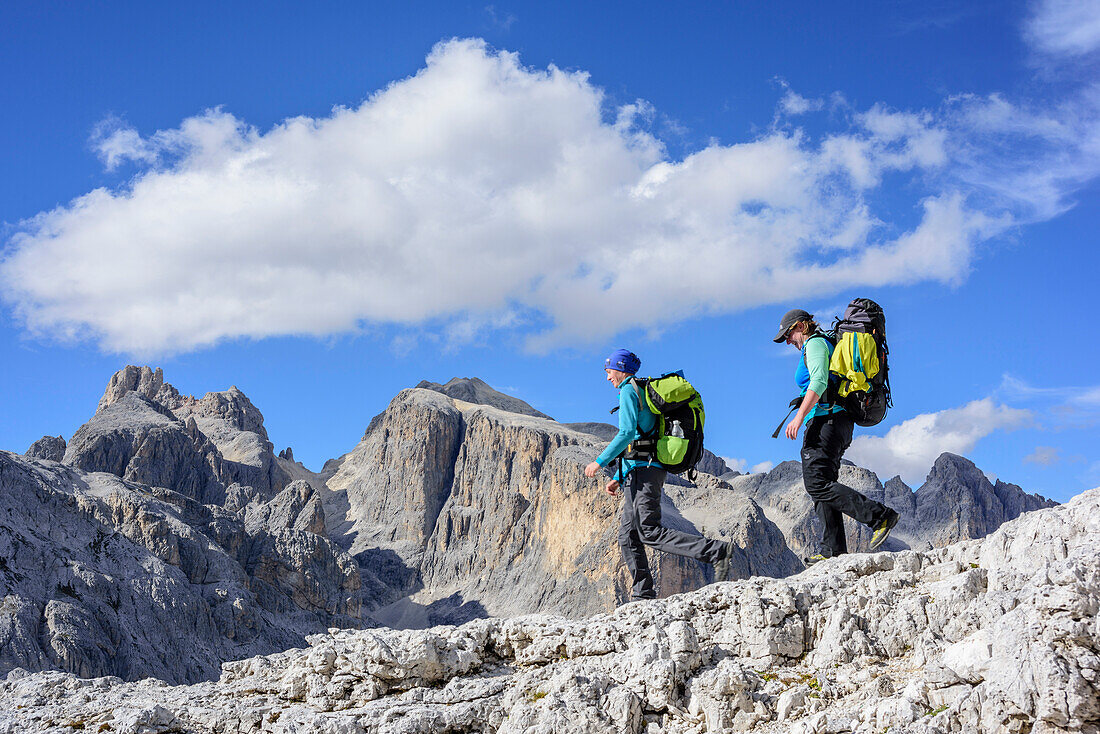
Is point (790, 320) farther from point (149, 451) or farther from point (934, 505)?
point (934, 505)

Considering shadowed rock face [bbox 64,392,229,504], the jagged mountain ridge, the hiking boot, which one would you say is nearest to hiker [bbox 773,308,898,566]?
the hiking boot

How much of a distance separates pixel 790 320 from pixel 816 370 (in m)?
1.05

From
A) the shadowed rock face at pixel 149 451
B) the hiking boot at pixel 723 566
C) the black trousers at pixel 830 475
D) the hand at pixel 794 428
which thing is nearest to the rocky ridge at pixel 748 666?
the hiking boot at pixel 723 566

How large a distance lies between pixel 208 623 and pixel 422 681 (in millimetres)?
88590

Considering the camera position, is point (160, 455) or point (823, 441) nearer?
point (823, 441)

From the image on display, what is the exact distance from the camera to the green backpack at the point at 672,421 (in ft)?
34.0

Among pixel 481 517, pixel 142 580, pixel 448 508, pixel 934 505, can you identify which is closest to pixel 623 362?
pixel 142 580

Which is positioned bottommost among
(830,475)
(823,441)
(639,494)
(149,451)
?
(639,494)

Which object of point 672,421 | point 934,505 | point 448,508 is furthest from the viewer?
point 934,505

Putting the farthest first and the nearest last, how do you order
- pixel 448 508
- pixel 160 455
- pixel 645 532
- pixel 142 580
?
pixel 448 508, pixel 160 455, pixel 142 580, pixel 645 532

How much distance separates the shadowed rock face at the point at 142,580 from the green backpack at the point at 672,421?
54451 mm

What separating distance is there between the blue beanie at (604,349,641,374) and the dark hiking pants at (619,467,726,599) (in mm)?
1269

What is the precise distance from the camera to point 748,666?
817 cm

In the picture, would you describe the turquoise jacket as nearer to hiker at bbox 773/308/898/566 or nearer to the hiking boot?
hiker at bbox 773/308/898/566
